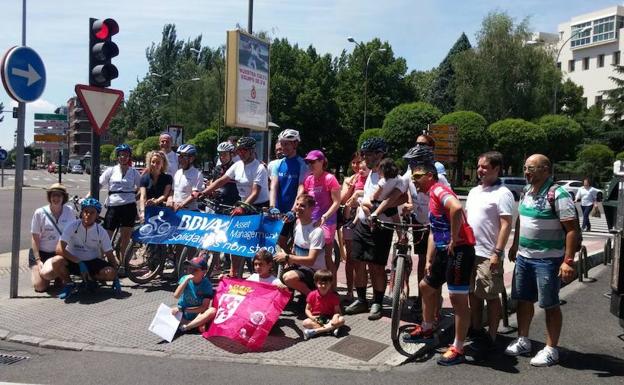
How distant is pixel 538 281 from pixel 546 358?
26.7 inches

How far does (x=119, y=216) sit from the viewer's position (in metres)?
8.35

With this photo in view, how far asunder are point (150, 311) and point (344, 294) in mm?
2365

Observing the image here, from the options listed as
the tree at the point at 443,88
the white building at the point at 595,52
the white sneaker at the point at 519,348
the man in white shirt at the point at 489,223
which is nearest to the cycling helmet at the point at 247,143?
the man in white shirt at the point at 489,223

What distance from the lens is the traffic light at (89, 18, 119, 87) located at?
7855 mm

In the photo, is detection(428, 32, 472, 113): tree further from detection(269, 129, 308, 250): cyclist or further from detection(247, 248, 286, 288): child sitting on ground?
detection(247, 248, 286, 288): child sitting on ground

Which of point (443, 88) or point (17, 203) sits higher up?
point (443, 88)

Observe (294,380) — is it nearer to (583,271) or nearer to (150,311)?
(150,311)

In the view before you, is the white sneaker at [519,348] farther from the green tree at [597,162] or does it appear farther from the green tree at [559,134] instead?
the green tree at [597,162]

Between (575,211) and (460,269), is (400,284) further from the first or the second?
(575,211)

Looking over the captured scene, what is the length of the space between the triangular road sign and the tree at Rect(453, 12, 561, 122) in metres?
44.6

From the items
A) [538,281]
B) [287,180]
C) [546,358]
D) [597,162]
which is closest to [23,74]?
[287,180]

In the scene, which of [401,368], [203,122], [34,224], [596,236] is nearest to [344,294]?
[401,368]

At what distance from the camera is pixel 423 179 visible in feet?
17.3

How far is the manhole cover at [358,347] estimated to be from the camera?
17.9 feet
